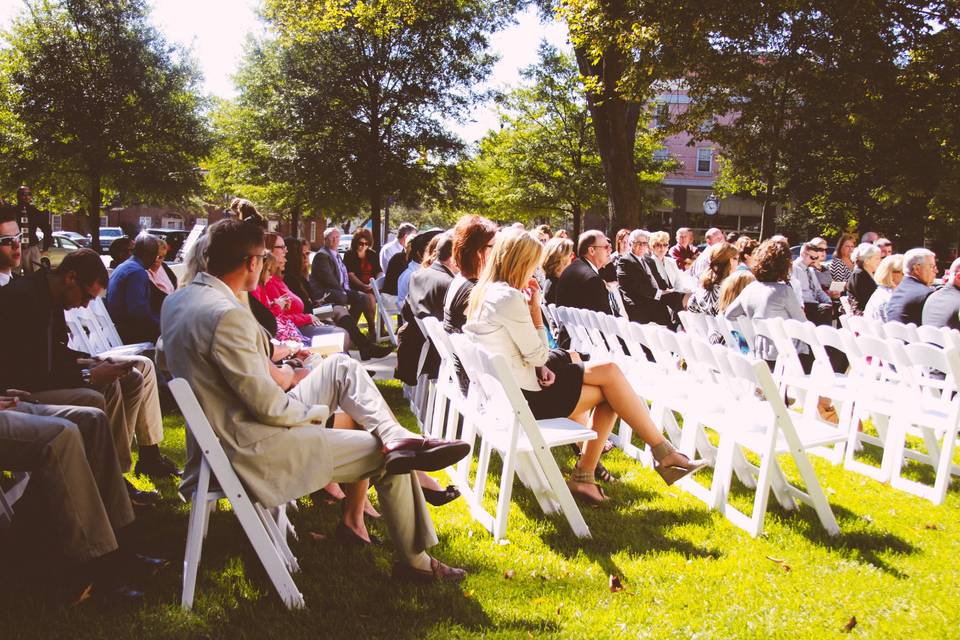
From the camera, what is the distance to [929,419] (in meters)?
5.24

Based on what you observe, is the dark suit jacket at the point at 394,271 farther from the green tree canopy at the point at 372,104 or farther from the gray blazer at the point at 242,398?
the green tree canopy at the point at 372,104

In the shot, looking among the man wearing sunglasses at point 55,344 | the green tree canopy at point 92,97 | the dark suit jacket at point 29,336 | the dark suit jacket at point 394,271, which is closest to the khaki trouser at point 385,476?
the man wearing sunglasses at point 55,344

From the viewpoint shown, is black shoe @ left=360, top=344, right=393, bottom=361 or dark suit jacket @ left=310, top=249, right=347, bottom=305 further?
dark suit jacket @ left=310, top=249, right=347, bottom=305

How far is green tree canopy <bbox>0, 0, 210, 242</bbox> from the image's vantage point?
81.4 feet

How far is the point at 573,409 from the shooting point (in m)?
4.86

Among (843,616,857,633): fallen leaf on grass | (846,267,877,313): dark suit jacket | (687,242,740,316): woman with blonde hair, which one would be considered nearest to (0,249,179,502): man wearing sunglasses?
(843,616,857,633): fallen leaf on grass

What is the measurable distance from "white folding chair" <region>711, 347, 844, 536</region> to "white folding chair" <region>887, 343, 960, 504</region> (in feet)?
2.69

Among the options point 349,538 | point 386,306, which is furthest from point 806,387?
point 386,306

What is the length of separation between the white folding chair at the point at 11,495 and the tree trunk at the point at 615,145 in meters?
11.2

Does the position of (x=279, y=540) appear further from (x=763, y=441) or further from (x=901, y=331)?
(x=901, y=331)

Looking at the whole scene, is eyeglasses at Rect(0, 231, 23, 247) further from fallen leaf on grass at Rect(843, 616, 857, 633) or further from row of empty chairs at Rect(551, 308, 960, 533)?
fallen leaf on grass at Rect(843, 616, 857, 633)

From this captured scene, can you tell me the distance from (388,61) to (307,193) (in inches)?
191

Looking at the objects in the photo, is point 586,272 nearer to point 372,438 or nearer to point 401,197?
point 372,438

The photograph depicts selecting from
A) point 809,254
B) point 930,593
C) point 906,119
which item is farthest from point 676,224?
point 930,593
